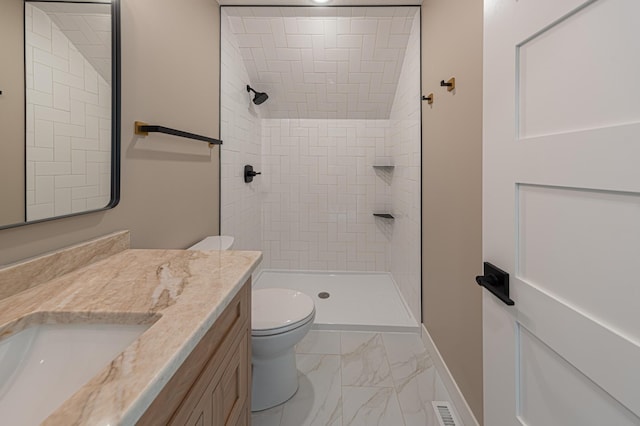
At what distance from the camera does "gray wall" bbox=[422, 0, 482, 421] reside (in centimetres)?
119

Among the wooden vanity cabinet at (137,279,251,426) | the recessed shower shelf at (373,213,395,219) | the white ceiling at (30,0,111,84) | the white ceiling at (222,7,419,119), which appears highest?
the white ceiling at (222,7,419,119)

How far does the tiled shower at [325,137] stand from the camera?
2172mm

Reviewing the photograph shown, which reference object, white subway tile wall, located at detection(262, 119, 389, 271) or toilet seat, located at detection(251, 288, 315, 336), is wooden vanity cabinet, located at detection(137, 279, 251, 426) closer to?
toilet seat, located at detection(251, 288, 315, 336)

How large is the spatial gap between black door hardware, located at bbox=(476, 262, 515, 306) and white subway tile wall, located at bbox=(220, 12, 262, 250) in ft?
5.76

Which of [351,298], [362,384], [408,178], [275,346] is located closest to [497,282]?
[275,346]

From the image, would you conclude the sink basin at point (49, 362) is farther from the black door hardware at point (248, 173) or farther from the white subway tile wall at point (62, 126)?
the black door hardware at point (248, 173)

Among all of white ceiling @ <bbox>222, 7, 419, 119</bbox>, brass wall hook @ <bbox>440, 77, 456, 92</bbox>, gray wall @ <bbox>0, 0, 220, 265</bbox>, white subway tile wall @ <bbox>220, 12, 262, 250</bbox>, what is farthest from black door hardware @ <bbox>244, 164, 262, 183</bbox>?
brass wall hook @ <bbox>440, 77, 456, 92</bbox>

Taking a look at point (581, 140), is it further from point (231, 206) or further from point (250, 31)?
point (250, 31)

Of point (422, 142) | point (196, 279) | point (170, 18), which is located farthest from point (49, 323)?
point (422, 142)

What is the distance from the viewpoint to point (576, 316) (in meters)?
0.53

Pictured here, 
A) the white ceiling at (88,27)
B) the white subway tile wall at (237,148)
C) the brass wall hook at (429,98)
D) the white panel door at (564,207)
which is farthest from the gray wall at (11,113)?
the brass wall hook at (429,98)

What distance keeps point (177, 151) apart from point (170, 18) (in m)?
0.64

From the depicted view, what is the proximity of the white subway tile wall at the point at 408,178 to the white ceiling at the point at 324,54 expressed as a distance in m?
0.14

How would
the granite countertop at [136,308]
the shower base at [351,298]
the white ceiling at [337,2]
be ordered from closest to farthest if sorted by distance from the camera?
the granite countertop at [136,308]
the white ceiling at [337,2]
the shower base at [351,298]
